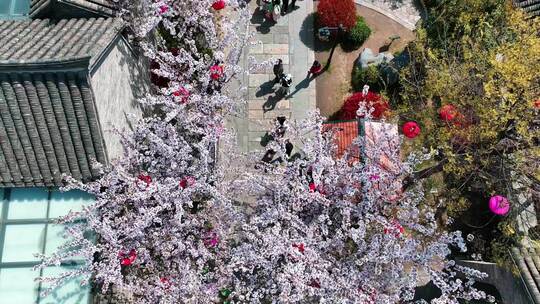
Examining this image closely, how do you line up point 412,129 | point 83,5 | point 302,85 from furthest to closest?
point 302,85
point 412,129
point 83,5

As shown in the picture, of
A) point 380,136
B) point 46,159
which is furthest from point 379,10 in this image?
point 46,159

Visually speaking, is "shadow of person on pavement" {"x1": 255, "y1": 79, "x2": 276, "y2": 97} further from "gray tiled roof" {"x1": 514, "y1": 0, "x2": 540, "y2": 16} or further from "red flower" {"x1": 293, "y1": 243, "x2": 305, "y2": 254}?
"gray tiled roof" {"x1": 514, "y1": 0, "x2": 540, "y2": 16}

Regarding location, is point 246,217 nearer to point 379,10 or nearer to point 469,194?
point 469,194

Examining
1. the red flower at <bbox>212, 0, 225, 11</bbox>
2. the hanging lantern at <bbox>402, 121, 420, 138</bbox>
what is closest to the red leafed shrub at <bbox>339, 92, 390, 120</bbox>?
the hanging lantern at <bbox>402, 121, 420, 138</bbox>

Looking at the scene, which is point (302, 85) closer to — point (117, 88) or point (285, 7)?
point (285, 7)

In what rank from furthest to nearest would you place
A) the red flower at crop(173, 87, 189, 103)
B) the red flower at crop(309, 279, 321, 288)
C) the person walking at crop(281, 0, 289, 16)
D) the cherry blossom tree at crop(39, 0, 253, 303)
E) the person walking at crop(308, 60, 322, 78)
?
1. the person walking at crop(281, 0, 289, 16)
2. the person walking at crop(308, 60, 322, 78)
3. the red flower at crop(173, 87, 189, 103)
4. the red flower at crop(309, 279, 321, 288)
5. the cherry blossom tree at crop(39, 0, 253, 303)

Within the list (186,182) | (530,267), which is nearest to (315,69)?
(186,182)
